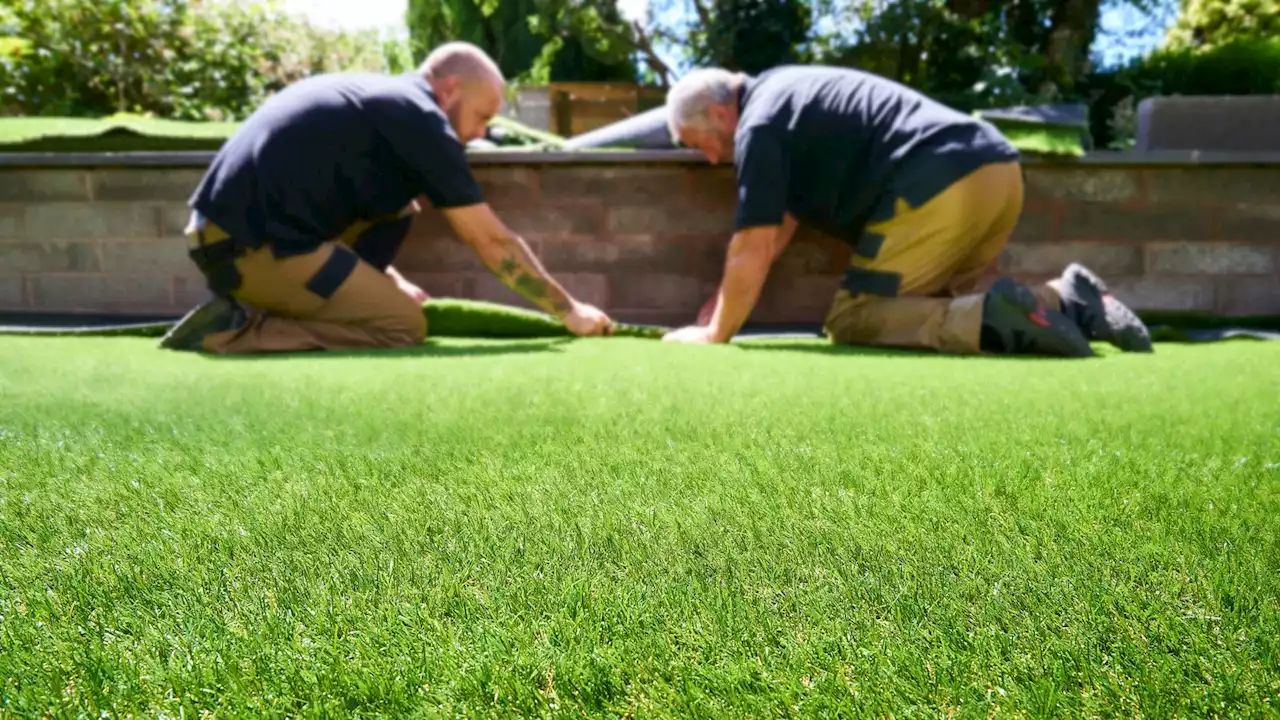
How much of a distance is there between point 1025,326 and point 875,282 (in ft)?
2.06

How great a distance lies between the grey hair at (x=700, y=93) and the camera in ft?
13.3

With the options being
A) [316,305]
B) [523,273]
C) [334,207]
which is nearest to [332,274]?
A: [316,305]

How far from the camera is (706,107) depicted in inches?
160

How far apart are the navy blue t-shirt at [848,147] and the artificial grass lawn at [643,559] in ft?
5.62

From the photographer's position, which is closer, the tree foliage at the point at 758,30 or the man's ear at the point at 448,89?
the man's ear at the point at 448,89

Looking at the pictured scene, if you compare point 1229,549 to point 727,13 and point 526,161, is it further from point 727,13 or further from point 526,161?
point 727,13

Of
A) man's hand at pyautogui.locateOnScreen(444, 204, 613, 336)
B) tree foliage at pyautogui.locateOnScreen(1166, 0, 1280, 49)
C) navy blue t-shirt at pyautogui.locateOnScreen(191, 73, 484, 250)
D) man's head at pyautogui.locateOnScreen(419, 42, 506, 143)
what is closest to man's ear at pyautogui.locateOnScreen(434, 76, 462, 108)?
man's head at pyautogui.locateOnScreen(419, 42, 506, 143)

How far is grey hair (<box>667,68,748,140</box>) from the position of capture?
404 centimetres

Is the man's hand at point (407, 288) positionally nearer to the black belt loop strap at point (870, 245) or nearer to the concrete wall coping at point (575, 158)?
the concrete wall coping at point (575, 158)

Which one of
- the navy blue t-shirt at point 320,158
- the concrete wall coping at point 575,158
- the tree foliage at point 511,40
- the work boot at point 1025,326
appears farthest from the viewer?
the tree foliage at point 511,40

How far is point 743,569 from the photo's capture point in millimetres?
1053

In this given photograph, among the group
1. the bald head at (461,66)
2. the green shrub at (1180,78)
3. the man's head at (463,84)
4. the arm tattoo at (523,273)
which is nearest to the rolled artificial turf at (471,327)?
the arm tattoo at (523,273)

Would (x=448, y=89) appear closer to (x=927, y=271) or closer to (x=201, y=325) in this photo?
(x=201, y=325)

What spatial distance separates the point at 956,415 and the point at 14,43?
27.7 ft
